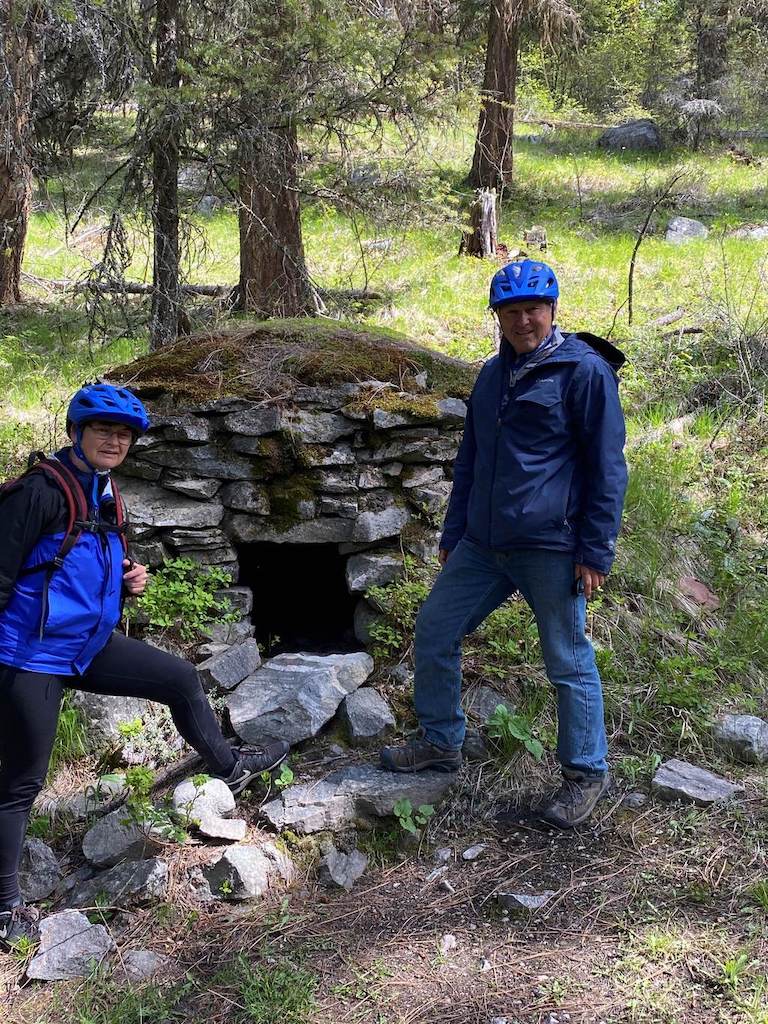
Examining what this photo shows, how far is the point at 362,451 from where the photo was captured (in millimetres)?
5254

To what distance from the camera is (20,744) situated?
311 cm

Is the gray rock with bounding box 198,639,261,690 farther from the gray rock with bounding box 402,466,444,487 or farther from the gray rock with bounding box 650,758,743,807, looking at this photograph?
the gray rock with bounding box 650,758,743,807

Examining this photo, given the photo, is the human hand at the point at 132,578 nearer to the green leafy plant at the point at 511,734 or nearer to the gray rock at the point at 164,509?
the gray rock at the point at 164,509

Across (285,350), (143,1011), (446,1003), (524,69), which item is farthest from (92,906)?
(524,69)

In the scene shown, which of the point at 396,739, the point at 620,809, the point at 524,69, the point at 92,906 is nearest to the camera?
the point at 92,906

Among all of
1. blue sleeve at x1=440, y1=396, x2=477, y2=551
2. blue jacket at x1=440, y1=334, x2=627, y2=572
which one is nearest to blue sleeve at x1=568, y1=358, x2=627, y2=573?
blue jacket at x1=440, y1=334, x2=627, y2=572

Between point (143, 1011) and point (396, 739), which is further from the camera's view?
point (396, 739)

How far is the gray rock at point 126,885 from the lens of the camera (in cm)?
352

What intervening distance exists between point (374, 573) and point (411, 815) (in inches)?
62.0

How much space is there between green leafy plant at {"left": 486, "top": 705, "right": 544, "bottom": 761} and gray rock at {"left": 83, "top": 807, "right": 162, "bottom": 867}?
65.8 inches

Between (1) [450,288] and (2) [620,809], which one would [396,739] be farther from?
(1) [450,288]

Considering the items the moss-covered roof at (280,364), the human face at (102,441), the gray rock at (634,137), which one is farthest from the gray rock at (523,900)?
the gray rock at (634,137)

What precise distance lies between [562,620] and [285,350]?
2.83m

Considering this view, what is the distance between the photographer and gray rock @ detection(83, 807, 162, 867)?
3.73 meters
